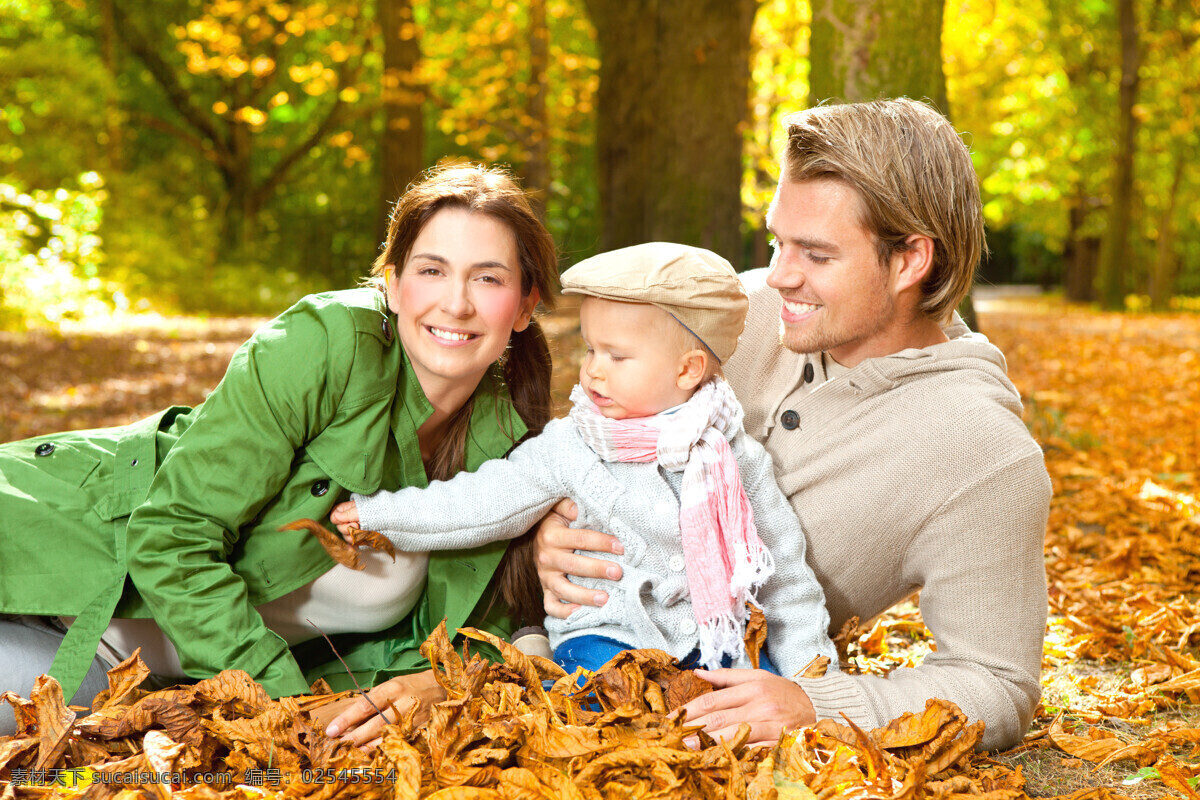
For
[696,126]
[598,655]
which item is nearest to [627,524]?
[598,655]

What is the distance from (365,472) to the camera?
2691 mm

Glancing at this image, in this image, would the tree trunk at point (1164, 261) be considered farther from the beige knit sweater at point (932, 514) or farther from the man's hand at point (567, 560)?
the man's hand at point (567, 560)

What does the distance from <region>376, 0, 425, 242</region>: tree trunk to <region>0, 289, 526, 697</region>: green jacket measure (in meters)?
10.4

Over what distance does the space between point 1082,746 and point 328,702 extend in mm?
1957

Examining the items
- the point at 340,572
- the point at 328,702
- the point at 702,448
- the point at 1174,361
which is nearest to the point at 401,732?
the point at 328,702

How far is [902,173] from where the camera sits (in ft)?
8.85

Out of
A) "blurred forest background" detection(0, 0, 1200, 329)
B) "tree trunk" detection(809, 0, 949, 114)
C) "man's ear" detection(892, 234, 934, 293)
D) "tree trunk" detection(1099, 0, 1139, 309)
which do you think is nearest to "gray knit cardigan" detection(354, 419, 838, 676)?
"man's ear" detection(892, 234, 934, 293)

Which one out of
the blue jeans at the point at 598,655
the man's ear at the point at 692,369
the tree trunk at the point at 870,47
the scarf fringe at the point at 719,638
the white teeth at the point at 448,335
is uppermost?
the tree trunk at the point at 870,47

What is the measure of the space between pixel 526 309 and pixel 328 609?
102 centimetres

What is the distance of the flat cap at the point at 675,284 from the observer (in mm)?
2525

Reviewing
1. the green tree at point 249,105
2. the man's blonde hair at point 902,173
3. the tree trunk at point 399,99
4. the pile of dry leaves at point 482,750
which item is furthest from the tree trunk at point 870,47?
the green tree at point 249,105

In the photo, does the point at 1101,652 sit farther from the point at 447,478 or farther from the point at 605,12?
the point at 605,12

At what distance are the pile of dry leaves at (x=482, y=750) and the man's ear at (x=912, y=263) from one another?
1.10 metres

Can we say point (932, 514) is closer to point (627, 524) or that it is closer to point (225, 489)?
point (627, 524)
